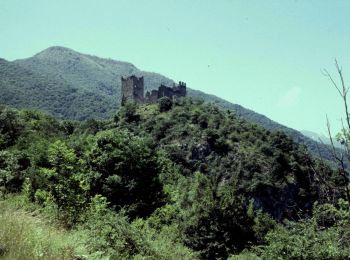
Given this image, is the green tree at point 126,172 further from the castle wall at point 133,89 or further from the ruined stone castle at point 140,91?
the castle wall at point 133,89

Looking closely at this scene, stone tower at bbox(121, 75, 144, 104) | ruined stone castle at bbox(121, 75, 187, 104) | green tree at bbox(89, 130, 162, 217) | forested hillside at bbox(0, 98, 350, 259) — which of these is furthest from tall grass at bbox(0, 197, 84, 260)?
stone tower at bbox(121, 75, 144, 104)

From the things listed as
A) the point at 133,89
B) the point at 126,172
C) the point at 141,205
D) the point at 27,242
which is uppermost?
the point at 133,89

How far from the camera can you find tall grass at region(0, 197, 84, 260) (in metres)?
5.12

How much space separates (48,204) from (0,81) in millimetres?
175153

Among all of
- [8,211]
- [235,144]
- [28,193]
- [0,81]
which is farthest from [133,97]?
[8,211]

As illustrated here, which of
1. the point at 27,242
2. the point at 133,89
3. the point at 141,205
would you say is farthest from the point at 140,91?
the point at 27,242

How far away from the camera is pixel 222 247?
2444 centimetres

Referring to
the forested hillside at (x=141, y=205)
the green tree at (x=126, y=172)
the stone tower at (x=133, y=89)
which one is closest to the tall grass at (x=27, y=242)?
the forested hillside at (x=141, y=205)

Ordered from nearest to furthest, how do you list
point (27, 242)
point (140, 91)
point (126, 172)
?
point (27, 242) < point (126, 172) < point (140, 91)

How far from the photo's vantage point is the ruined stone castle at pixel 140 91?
374 feet

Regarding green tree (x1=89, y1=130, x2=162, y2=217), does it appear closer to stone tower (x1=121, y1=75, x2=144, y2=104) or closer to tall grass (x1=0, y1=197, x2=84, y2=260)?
tall grass (x1=0, y1=197, x2=84, y2=260)

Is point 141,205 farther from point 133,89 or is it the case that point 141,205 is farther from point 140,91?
point 140,91

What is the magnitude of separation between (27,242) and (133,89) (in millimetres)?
111203

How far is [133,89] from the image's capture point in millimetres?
115562
